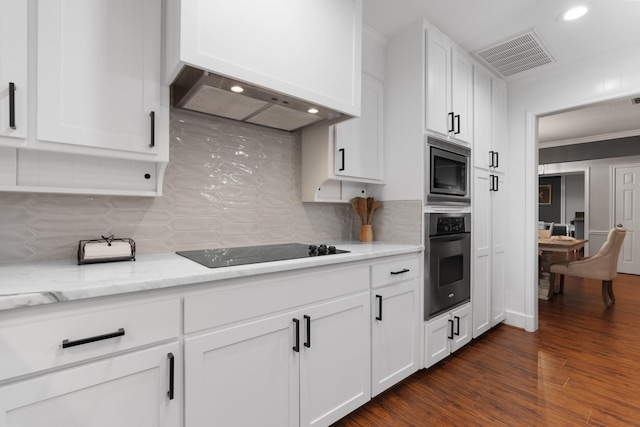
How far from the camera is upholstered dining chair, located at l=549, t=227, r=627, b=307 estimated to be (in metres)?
3.79

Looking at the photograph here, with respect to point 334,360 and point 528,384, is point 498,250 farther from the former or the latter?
point 334,360

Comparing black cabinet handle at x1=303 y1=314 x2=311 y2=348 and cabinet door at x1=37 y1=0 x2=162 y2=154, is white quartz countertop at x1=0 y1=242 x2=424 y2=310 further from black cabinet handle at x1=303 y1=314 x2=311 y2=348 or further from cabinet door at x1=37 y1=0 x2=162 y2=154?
cabinet door at x1=37 y1=0 x2=162 y2=154

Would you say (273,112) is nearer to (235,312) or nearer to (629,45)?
(235,312)

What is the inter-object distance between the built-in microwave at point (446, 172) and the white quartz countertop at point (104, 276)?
113 cm

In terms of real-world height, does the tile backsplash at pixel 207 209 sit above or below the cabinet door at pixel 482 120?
below

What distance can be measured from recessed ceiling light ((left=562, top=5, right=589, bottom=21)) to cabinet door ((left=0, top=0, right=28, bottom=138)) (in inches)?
117

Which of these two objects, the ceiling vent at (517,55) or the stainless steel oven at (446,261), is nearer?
the stainless steel oven at (446,261)

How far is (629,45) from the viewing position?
2551mm

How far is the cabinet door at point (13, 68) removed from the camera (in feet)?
3.43

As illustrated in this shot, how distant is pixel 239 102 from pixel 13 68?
866mm

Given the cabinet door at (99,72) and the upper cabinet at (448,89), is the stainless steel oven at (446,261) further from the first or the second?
the cabinet door at (99,72)

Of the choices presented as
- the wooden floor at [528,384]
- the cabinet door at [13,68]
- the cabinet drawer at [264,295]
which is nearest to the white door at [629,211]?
the wooden floor at [528,384]

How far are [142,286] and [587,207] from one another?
8040 millimetres

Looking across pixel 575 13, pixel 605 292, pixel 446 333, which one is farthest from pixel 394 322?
pixel 605 292
